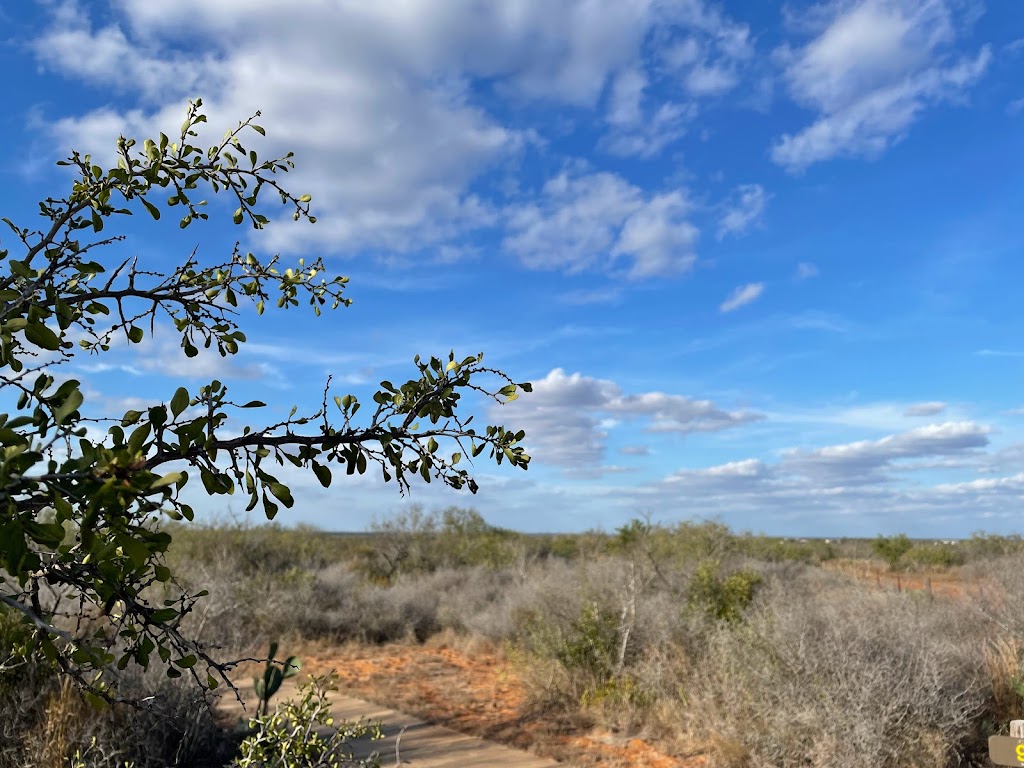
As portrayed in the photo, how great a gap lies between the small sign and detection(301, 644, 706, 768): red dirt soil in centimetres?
365

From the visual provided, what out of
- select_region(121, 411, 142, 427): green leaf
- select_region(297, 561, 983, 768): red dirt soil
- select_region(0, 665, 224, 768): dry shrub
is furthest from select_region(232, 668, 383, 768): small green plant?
select_region(297, 561, 983, 768): red dirt soil

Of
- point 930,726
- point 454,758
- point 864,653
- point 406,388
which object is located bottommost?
point 454,758

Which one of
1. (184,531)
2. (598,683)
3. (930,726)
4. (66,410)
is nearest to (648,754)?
(598,683)

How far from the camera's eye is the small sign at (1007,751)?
4.32 metres

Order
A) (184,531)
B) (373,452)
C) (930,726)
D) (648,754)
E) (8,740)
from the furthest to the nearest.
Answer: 1. (184,531)
2. (648,754)
3. (930,726)
4. (8,740)
5. (373,452)

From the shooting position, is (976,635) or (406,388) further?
(976,635)

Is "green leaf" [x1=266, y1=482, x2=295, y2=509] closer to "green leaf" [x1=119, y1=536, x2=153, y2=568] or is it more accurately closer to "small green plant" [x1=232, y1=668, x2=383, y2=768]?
"green leaf" [x1=119, y1=536, x2=153, y2=568]

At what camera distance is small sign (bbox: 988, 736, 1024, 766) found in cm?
432

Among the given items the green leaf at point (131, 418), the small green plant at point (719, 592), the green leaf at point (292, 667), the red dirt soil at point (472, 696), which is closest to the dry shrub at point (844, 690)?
the red dirt soil at point (472, 696)

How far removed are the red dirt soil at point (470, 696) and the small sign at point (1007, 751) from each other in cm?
365

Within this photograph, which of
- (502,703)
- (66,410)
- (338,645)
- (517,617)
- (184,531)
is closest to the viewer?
(66,410)

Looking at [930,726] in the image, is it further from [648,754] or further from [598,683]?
[598,683]

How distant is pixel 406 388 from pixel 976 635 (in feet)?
32.9

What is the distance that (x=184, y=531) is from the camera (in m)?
19.4
